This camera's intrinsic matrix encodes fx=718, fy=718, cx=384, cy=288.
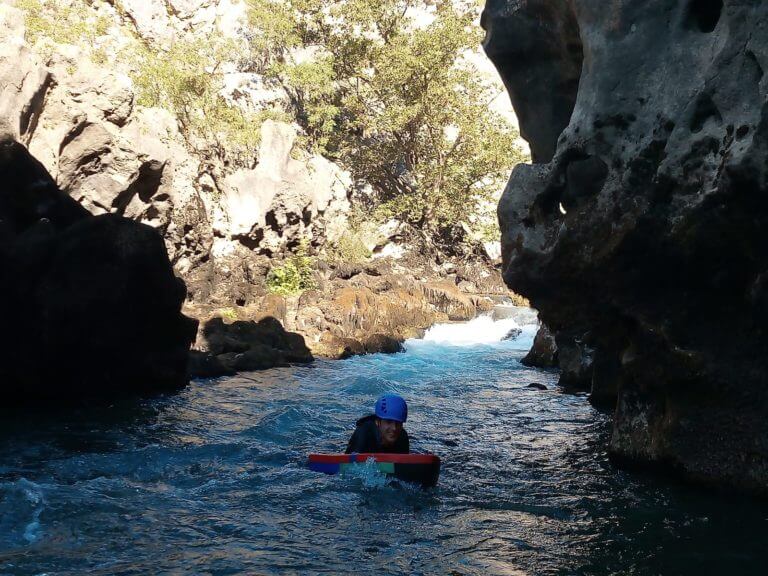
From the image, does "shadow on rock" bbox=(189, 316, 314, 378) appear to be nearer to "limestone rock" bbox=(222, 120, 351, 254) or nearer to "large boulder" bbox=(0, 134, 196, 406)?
"large boulder" bbox=(0, 134, 196, 406)

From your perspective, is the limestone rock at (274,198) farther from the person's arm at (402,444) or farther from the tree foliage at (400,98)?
the person's arm at (402,444)

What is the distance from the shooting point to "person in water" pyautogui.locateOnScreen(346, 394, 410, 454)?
315 inches

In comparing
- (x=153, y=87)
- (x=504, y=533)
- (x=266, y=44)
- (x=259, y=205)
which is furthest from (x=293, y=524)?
(x=266, y=44)

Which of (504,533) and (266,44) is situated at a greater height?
(266,44)

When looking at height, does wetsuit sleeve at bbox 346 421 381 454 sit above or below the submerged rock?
below

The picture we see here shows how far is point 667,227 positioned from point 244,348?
537 inches

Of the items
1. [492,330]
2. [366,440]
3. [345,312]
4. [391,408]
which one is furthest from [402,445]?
[492,330]

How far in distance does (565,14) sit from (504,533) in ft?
23.0

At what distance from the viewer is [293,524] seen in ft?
21.7

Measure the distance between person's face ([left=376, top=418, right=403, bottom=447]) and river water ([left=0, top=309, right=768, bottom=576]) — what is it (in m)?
0.52

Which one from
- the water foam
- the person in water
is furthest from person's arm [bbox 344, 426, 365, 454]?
the water foam

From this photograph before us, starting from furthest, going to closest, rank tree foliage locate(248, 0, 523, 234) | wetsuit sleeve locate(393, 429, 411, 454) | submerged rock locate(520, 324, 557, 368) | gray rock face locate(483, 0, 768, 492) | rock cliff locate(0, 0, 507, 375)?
tree foliage locate(248, 0, 523, 234) → submerged rock locate(520, 324, 557, 368) → rock cliff locate(0, 0, 507, 375) → wetsuit sleeve locate(393, 429, 411, 454) → gray rock face locate(483, 0, 768, 492)

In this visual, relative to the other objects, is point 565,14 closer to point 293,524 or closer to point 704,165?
point 704,165

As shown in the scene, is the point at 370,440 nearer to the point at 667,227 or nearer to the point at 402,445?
the point at 402,445
